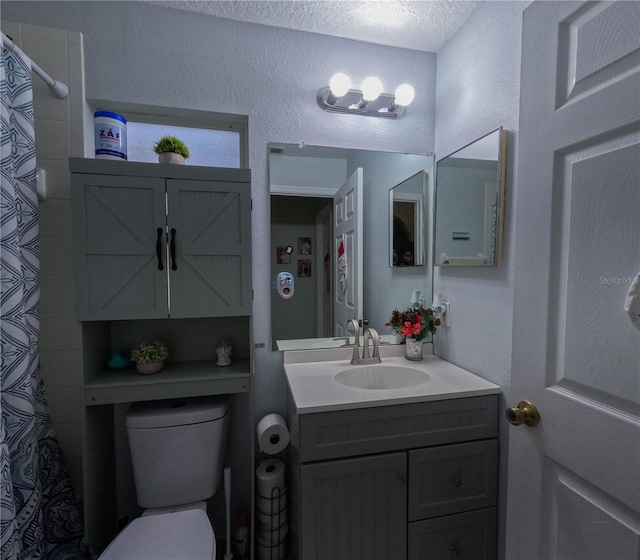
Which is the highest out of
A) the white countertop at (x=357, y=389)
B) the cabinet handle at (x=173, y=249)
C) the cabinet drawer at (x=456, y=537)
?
the cabinet handle at (x=173, y=249)

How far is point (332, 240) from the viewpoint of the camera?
155cm

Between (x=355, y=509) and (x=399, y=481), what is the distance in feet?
0.60

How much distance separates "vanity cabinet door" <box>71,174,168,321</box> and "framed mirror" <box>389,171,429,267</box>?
1.11m

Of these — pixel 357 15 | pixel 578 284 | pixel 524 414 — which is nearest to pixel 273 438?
pixel 524 414

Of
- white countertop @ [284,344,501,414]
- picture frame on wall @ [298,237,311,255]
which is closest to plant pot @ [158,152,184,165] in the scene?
picture frame on wall @ [298,237,311,255]

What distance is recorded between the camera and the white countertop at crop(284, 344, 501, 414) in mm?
1073

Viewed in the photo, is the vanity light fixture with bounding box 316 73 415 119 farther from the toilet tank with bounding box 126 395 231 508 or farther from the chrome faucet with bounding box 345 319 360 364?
the toilet tank with bounding box 126 395 231 508

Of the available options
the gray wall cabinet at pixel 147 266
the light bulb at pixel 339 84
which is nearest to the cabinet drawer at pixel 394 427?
the gray wall cabinet at pixel 147 266

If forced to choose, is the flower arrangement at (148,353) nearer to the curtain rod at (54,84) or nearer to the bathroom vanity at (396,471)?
the bathroom vanity at (396,471)

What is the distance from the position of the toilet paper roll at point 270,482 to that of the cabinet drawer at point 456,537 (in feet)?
1.80

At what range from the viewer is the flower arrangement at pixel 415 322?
1511 millimetres

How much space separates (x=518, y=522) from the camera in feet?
2.75

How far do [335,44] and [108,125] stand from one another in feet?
3.62

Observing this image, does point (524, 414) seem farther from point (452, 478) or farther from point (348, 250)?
point (348, 250)
